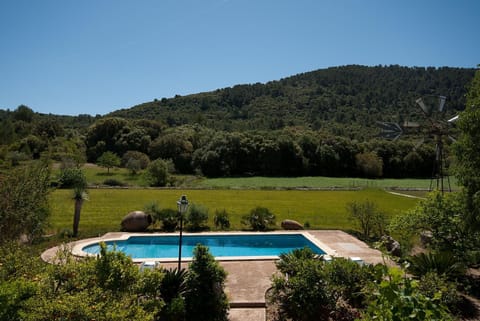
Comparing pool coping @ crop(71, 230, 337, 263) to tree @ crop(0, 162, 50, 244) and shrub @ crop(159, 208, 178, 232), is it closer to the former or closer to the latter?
shrub @ crop(159, 208, 178, 232)

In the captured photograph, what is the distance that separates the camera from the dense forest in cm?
5794

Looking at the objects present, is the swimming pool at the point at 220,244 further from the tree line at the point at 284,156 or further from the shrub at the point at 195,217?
the tree line at the point at 284,156

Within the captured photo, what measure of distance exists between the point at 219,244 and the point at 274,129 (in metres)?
71.7

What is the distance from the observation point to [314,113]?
9669 cm

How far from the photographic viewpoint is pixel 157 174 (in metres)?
40.5

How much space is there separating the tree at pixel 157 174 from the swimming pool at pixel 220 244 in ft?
84.1

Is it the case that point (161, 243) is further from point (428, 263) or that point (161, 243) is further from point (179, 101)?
point (179, 101)

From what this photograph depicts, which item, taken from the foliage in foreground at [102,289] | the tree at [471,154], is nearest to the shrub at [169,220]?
the foliage in foreground at [102,289]

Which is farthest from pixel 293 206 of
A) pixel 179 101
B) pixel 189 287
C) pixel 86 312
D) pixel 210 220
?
pixel 179 101

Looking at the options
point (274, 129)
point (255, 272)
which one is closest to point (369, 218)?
point (255, 272)

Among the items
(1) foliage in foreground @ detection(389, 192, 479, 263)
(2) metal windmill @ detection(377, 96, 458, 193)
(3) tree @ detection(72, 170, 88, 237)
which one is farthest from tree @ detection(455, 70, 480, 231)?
(3) tree @ detection(72, 170, 88, 237)

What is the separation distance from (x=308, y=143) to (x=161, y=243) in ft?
162

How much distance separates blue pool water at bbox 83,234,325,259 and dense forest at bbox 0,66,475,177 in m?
8.17

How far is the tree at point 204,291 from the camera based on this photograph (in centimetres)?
643
